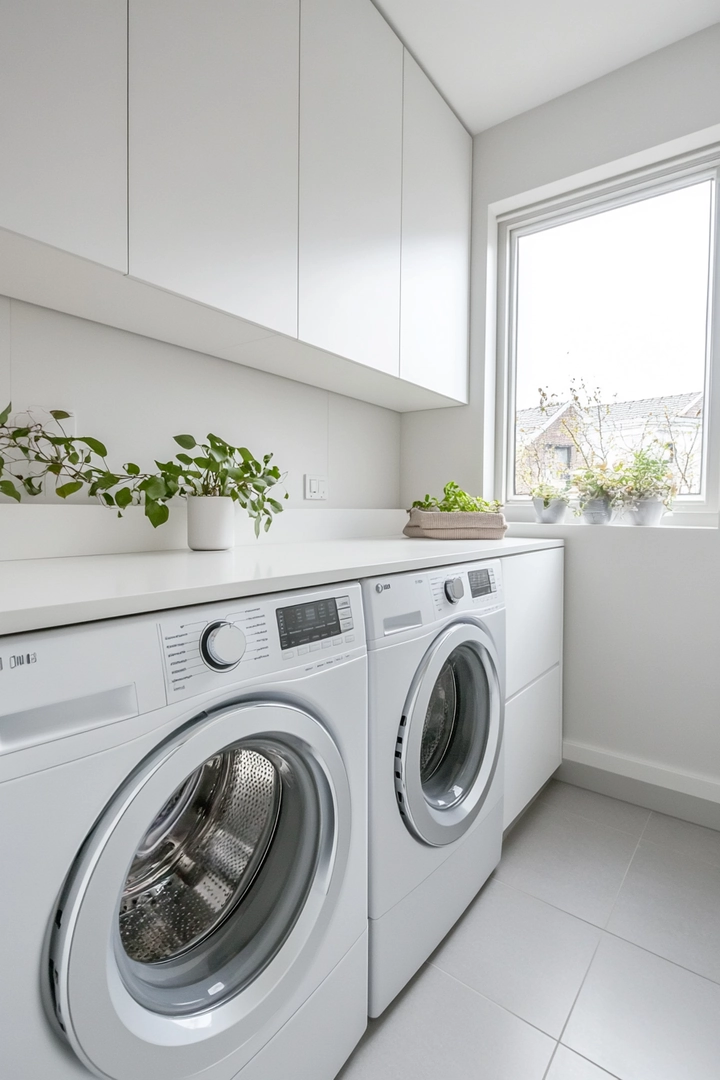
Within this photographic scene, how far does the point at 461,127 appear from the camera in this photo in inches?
87.3

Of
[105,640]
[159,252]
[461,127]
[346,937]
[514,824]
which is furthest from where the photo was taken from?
[461,127]

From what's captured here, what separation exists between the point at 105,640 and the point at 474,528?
1.49 metres

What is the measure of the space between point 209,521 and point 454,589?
0.60 metres

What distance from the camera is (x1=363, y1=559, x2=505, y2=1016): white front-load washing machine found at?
3.50 ft

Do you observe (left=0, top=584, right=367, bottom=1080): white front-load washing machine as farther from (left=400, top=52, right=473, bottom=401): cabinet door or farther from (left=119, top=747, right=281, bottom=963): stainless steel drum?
(left=400, top=52, right=473, bottom=401): cabinet door

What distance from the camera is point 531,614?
1.78m

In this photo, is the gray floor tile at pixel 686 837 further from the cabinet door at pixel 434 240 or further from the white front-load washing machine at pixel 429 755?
the cabinet door at pixel 434 240

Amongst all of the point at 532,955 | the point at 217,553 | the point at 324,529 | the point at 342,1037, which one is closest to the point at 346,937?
the point at 342,1037

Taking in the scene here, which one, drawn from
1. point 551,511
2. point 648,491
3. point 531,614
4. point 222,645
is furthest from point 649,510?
point 222,645

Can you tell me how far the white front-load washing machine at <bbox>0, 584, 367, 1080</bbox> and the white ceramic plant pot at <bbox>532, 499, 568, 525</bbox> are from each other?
143 centimetres

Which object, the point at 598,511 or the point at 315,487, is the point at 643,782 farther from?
the point at 315,487

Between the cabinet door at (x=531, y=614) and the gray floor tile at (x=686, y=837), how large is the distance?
1.97ft

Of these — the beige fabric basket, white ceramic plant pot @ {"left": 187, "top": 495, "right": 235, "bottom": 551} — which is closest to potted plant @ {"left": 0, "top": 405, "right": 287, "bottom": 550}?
white ceramic plant pot @ {"left": 187, "top": 495, "right": 235, "bottom": 551}

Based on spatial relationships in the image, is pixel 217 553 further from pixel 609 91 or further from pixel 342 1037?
pixel 609 91
